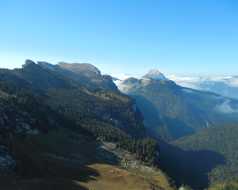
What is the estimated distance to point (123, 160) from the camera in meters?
180

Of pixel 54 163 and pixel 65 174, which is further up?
pixel 54 163

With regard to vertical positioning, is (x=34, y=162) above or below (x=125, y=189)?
above

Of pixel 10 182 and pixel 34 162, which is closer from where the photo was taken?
pixel 10 182

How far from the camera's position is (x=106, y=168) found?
427 ft

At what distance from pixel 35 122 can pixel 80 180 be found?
97274 mm

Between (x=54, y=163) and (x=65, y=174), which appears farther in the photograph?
(x=54, y=163)

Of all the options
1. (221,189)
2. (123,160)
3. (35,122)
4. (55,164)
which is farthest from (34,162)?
(35,122)

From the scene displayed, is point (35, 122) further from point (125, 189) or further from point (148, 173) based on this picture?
point (125, 189)

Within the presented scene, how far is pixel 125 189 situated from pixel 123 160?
2920 inches

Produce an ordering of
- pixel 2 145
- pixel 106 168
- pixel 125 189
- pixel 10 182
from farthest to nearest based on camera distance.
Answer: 1. pixel 106 168
2. pixel 125 189
3. pixel 2 145
4. pixel 10 182

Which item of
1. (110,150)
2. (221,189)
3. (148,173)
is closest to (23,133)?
(110,150)

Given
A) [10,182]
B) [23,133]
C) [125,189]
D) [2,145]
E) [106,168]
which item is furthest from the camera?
[23,133]

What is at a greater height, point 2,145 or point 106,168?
point 2,145

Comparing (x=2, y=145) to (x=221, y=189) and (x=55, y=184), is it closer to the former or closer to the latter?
(x=55, y=184)
